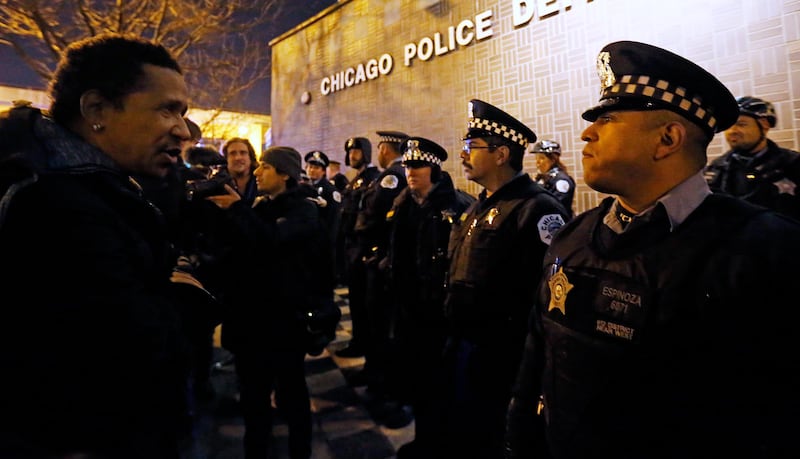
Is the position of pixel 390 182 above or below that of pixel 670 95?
above

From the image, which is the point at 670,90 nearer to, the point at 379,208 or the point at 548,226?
the point at 548,226

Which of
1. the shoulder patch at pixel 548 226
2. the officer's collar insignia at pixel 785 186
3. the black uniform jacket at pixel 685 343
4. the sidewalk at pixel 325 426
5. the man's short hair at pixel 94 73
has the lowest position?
the sidewalk at pixel 325 426

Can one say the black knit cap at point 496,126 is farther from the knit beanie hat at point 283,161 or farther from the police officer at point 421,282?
the knit beanie hat at point 283,161

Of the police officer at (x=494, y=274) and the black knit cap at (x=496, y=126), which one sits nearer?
the police officer at (x=494, y=274)

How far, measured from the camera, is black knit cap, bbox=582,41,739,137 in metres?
1.30

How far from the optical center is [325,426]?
3406 mm

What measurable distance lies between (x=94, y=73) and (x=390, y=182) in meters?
3.53

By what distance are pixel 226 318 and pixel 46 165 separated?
68.3 inches

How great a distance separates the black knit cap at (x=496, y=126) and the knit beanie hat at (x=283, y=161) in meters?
1.16

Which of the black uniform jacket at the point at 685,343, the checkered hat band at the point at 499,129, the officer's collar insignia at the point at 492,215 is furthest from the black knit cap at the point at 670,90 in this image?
the checkered hat band at the point at 499,129

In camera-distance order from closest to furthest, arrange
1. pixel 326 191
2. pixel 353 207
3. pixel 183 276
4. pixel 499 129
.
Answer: pixel 183 276
pixel 499 129
pixel 353 207
pixel 326 191

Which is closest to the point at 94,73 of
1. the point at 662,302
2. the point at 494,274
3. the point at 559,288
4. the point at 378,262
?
the point at 559,288

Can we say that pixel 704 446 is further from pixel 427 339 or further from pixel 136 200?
pixel 427 339

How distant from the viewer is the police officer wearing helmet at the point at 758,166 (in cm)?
321
